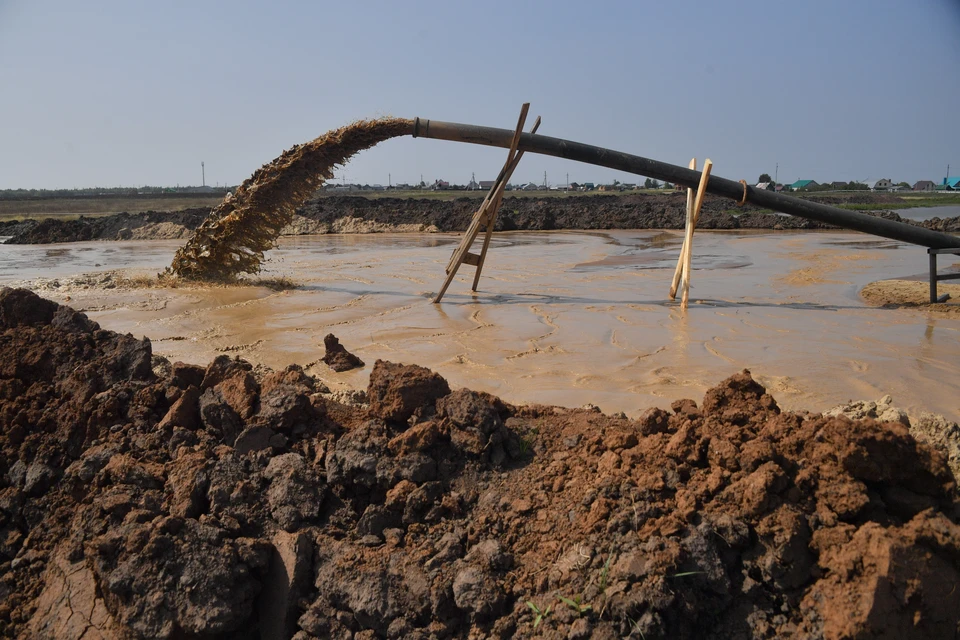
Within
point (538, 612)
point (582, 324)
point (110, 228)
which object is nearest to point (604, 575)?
point (538, 612)

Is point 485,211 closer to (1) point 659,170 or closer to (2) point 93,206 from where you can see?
(1) point 659,170

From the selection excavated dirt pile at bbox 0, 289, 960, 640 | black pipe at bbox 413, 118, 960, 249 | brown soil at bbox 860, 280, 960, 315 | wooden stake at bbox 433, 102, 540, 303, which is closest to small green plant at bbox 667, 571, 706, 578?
excavated dirt pile at bbox 0, 289, 960, 640

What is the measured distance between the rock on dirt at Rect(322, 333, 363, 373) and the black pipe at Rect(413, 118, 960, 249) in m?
4.21

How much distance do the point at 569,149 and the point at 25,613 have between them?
802 cm

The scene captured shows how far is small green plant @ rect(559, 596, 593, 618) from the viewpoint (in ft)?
9.27

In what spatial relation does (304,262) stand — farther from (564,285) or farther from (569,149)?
(569,149)

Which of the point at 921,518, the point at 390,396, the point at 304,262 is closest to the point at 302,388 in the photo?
the point at 390,396

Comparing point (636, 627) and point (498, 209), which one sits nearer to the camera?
point (636, 627)

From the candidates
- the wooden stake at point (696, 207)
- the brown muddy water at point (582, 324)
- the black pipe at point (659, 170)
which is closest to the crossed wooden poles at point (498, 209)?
the wooden stake at point (696, 207)

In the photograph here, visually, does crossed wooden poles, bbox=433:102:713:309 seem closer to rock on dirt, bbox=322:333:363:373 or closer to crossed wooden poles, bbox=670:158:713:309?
crossed wooden poles, bbox=670:158:713:309

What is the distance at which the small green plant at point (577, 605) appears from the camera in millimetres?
2824

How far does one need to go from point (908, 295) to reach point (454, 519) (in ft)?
30.3

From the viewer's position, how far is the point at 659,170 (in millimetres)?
9695

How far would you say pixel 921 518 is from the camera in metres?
2.78
